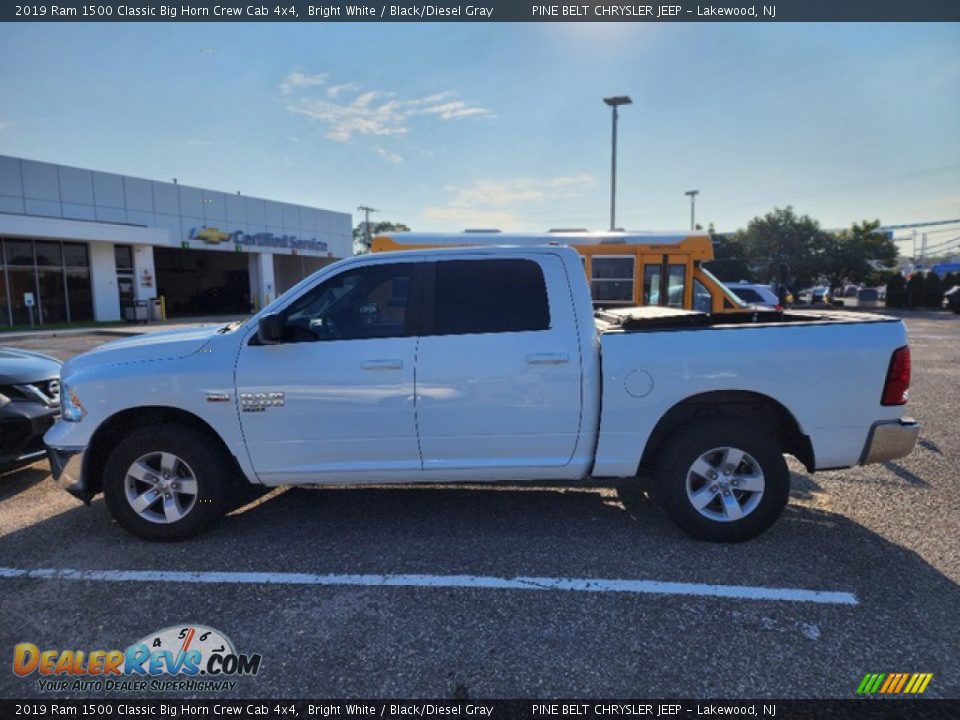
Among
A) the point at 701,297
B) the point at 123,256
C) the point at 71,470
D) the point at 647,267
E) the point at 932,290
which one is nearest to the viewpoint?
the point at 71,470

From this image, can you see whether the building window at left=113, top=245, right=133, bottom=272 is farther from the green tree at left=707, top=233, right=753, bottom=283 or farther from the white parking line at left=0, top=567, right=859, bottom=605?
the green tree at left=707, top=233, right=753, bottom=283

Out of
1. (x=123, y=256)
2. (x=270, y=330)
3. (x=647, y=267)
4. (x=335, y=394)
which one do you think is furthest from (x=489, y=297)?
(x=123, y=256)

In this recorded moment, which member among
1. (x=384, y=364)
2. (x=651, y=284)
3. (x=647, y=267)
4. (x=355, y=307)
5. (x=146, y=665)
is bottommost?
(x=146, y=665)

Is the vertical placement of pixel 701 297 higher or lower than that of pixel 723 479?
higher

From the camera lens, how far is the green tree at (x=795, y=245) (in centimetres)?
4350

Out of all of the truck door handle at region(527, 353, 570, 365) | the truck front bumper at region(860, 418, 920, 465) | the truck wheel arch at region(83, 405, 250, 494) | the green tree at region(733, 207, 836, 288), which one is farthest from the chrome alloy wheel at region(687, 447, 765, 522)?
the green tree at region(733, 207, 836, 288)

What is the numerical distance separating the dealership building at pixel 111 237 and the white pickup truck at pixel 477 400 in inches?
1001

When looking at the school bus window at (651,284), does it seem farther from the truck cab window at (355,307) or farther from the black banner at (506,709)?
the black banner at (506,709)

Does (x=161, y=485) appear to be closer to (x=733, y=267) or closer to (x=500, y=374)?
(x=500, y=374)

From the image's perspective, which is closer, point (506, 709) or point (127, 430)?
point (506, 709)

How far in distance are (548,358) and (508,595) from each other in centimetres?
148

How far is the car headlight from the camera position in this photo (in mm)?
3855

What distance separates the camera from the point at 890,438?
370 centimetres

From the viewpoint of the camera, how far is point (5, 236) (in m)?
23.1
